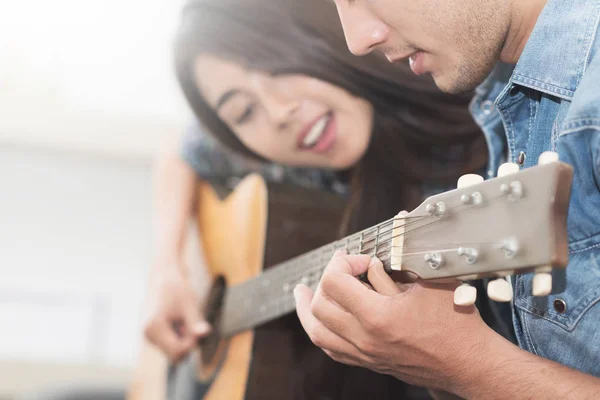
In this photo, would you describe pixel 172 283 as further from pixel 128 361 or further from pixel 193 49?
pixel 128 361

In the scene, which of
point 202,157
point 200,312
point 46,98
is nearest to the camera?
point 200,312

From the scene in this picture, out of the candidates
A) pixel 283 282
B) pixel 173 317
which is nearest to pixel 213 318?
pixel 173 317

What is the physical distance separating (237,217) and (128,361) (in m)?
1.13

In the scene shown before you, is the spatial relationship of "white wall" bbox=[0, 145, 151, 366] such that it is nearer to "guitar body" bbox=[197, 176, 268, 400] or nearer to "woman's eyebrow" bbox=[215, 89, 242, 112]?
"guitar body" bbox=[197, 176, 268, 400]

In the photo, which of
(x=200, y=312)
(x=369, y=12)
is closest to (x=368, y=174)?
(x=369, y=12)

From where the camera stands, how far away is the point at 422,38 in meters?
0.76

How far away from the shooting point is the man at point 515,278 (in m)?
0.61

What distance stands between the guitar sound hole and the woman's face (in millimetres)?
296

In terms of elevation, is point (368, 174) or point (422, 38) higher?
point (422, 38)

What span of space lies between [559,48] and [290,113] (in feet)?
1.83

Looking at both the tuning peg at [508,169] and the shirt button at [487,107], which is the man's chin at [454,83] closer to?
the shirt button at [487,107]

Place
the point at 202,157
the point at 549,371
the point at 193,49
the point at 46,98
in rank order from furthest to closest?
the point at 46,98 < the point at 202,157 < the point at 193,49 < the point at 549,371

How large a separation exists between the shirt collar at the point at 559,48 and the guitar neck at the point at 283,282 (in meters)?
0.22

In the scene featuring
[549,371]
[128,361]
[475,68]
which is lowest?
[128,361]
